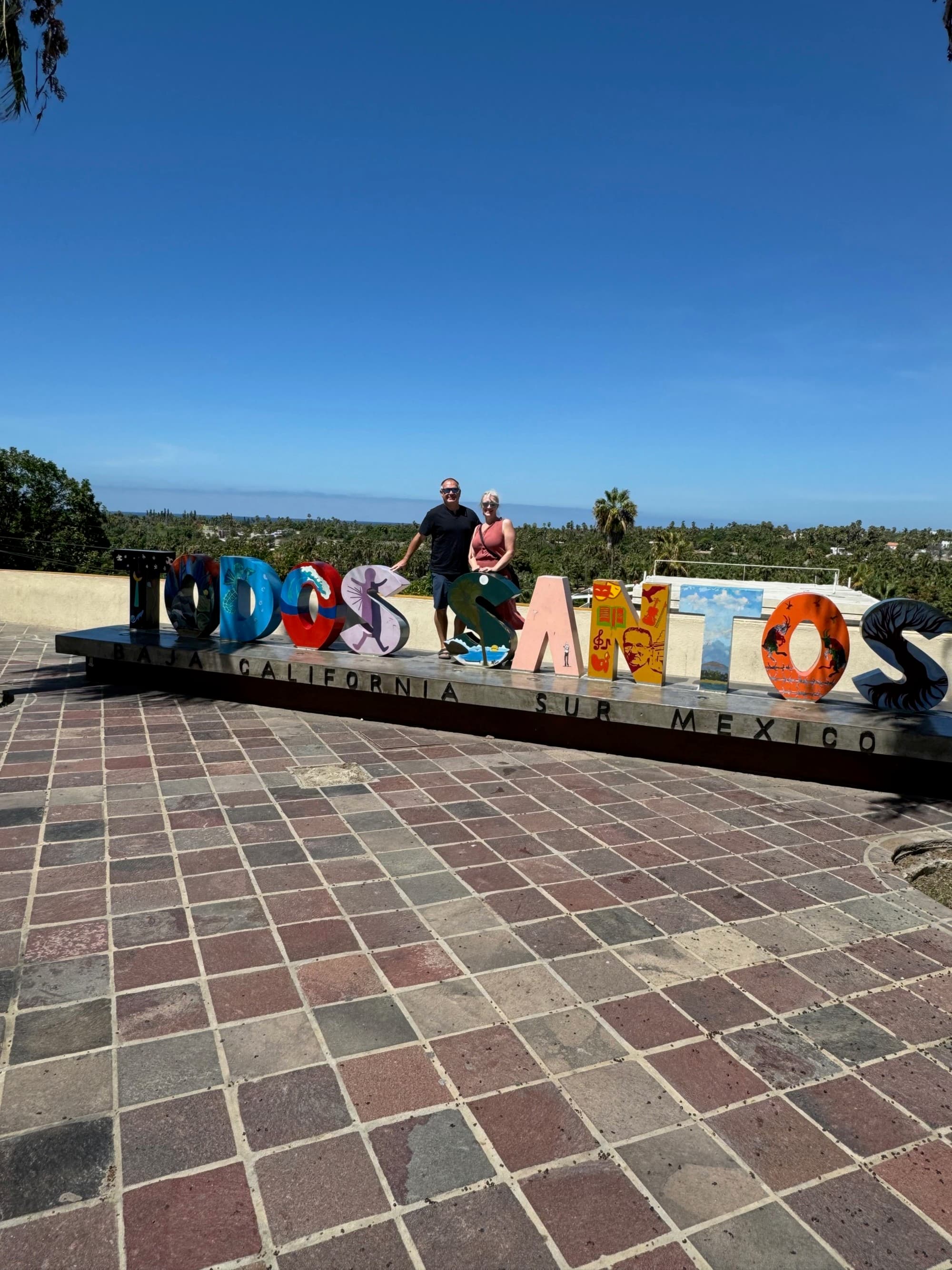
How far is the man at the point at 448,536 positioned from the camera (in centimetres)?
844

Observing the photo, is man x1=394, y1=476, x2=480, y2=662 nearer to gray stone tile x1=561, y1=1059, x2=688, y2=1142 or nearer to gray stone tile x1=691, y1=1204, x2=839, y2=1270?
gray stone tile x1=561, y1=1059, x2=688, y2=1142

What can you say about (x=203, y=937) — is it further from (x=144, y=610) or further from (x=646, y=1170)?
(x=144, y=610)

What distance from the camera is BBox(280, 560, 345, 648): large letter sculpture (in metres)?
8.96

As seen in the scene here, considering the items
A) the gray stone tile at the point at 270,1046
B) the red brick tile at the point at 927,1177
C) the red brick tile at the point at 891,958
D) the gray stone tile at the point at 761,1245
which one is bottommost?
the gray stone tile at the point at 761,1245

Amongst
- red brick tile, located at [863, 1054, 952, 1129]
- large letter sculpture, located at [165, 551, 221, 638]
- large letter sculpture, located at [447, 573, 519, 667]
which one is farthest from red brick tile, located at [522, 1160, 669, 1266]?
large letter sculpture, located at [165, 551, 221, 638]

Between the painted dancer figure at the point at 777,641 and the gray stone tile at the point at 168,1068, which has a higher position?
the painted dancer figure at the point at 777,641

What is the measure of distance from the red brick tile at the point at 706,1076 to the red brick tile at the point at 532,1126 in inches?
17.7

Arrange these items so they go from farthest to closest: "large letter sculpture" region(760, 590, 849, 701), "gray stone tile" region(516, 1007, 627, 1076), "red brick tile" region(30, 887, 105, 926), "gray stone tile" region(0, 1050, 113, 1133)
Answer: "large letter sculpture" region(760, 590, 849, 701), "red brick tile" region(30, 887, 105, 926), "gray stone tile" region(516, 1007, 627, 1076), "gray stone tile" region(0, 1050, 113, 1133)

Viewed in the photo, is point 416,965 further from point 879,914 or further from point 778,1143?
point 879,914

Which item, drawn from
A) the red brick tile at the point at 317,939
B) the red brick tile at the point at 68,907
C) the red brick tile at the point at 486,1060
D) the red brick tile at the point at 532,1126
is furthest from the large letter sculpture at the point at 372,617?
the red brick tile at the point at 532,1126

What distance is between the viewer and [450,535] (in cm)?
845

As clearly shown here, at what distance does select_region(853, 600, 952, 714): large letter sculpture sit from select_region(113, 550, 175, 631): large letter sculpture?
7.91 metres

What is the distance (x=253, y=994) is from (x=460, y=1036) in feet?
3.02

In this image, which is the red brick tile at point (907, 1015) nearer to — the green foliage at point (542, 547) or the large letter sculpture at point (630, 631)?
the large letter sculpture at point (630, 631)
